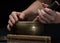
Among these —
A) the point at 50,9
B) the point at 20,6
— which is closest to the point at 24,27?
the point at 50,9

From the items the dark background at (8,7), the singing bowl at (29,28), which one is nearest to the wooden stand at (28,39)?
the singing bowl at (29,28)

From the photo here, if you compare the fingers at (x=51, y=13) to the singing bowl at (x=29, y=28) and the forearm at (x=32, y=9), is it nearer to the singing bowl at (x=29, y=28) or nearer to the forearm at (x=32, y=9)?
the singing bowl at (x=29, y=28)

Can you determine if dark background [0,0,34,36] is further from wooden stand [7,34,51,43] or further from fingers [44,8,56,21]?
wooden stand [7,34,51,43]

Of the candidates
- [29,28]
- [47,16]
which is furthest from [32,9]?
[29,28]

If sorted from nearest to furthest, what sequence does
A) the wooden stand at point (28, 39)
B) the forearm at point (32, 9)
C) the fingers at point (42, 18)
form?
the wooden stand at point (28, 39), the fingers at point (42, 18), the forearm at point (32, 9)

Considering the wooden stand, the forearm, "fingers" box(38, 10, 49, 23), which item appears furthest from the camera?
the forearm

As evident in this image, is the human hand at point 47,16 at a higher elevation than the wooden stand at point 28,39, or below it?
higher

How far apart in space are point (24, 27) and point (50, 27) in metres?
0.12

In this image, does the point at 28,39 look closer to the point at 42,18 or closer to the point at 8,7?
the point at 42,18

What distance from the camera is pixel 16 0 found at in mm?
2266

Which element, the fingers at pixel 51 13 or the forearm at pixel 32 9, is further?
the forearm at pixel 32 9

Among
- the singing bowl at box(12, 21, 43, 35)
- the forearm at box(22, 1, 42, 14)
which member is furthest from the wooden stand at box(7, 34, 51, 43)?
the forearm at box(22, 1, 42, 14)

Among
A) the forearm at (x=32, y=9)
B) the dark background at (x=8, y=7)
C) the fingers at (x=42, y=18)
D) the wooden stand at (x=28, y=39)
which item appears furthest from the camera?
the dark background at (x=8, y=7)

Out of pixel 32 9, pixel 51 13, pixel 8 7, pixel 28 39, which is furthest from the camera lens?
pixel 8 7
